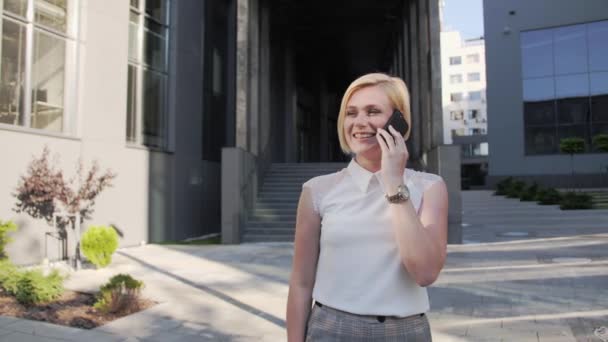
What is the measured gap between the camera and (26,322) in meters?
5.07

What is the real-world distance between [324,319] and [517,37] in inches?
1104

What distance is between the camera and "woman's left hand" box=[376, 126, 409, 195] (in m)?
1.29

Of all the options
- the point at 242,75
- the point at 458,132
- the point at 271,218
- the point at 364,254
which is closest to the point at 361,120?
the point at 364,254

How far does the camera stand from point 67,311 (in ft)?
18.1

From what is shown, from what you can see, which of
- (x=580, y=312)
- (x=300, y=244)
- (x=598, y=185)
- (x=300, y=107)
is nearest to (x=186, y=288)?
(x=580, y=312)

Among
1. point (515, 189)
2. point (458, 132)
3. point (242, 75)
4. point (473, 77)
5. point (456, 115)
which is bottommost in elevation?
point (515, 189)

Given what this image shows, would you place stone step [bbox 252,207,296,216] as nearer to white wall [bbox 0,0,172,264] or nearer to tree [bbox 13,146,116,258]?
white wall [bbox 0,0,172,264]

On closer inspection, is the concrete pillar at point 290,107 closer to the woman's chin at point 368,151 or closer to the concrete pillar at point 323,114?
the concrete pillar at point 323,114

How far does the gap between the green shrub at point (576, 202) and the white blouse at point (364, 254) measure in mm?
16526

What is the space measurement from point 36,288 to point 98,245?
8.11 feet

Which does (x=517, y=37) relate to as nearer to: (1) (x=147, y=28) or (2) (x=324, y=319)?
(1) (x=147, y=28)

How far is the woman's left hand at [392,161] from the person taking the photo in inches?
50.6

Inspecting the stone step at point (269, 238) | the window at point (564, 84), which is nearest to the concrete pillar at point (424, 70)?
the stone step at point (269, 238)

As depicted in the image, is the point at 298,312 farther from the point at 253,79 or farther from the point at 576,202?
the point at 576,202
